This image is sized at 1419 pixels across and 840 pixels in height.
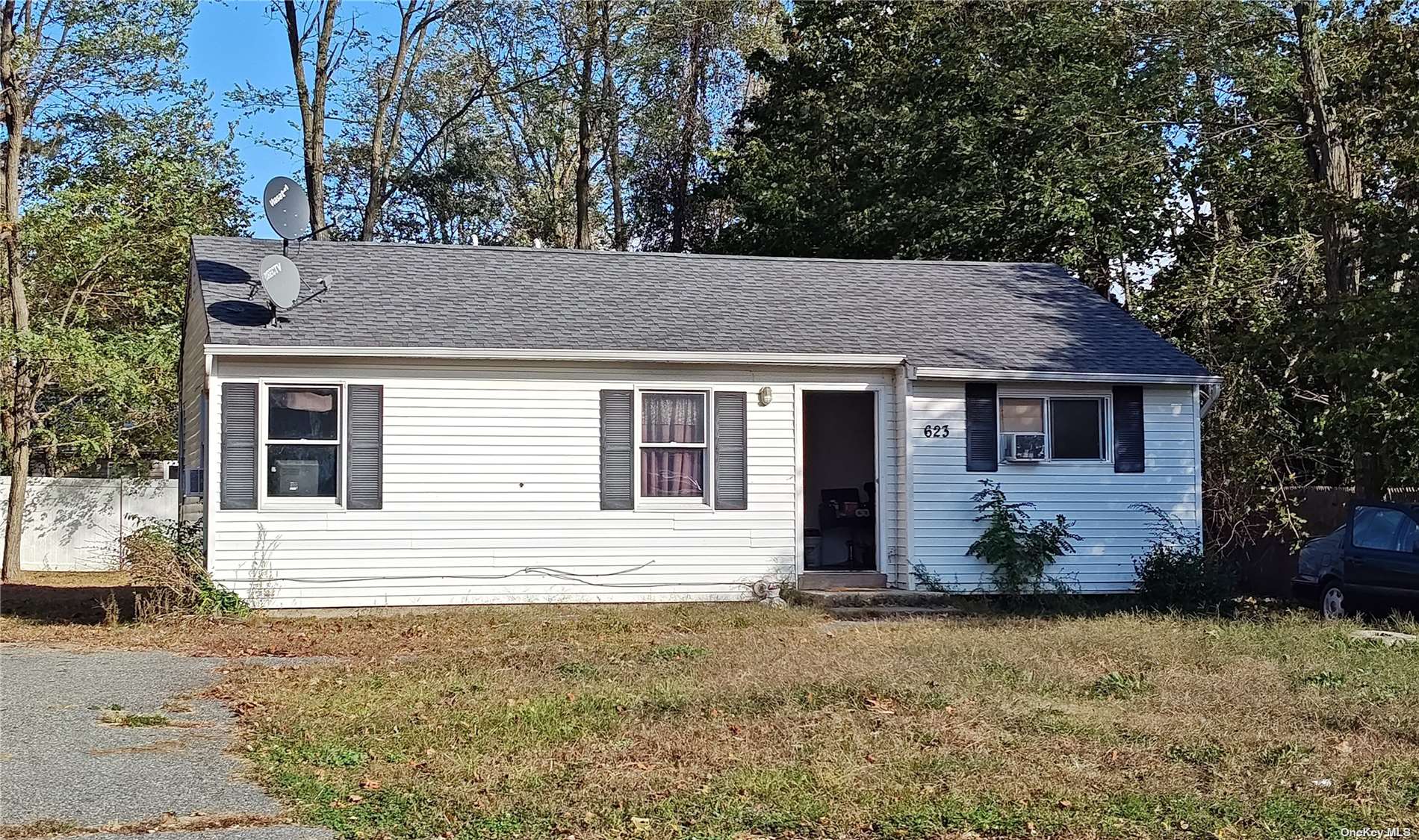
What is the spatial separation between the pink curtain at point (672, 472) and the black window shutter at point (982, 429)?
10.1 feet

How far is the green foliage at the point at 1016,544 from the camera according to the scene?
48.5 feet

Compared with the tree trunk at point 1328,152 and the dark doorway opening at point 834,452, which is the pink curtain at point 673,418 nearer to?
the dark doorway opening at point 834,452

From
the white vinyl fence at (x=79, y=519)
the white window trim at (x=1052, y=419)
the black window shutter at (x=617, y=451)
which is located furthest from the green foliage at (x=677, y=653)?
the white vinyl fence at (x=79, y=519)

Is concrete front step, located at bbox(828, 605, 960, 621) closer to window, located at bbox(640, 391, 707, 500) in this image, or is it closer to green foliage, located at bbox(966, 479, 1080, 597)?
green foliage, located at bbox(966, 479, 1080, 597)

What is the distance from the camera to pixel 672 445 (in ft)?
48.5

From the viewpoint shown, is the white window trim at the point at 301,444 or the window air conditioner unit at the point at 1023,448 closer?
the white window trim at the point at 301,444

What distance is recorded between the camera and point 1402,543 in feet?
43.5

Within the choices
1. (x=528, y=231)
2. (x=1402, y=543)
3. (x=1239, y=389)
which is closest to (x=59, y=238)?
(x=528, y=231)

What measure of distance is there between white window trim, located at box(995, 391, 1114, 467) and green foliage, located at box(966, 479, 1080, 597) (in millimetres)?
526

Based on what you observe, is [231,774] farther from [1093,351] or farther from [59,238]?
[59,238]

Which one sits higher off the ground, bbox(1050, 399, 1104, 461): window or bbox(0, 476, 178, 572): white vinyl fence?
bbox(1050, 399, 1104, 461): window

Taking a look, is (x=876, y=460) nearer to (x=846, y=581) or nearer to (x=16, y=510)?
(x=846, y=581)

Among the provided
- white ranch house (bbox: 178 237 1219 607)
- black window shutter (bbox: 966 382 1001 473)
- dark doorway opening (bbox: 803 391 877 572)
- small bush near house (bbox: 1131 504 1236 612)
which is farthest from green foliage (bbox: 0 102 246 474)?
small bush near house (bbox: 1131 504 1236 612)

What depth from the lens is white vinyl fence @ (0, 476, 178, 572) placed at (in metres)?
22.8
